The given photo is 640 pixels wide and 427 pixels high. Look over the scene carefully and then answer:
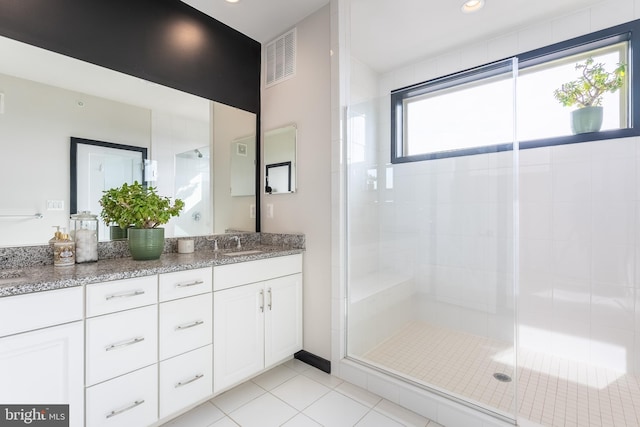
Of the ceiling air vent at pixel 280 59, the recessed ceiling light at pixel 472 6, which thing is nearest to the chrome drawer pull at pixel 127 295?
the ceiling air vent at pixel 280 59

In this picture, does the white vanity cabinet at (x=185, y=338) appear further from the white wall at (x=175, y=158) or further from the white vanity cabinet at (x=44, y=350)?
the white wall at (x=175, y=158)

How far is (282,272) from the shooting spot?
2.04 meters

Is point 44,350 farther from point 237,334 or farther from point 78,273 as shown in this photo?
point 237,334

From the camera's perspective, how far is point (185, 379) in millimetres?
1507

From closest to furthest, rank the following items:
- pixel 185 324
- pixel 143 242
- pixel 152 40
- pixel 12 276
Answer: pixel 12 276 → pixel 185 324 → pixel 143 242 → pixel 152 40

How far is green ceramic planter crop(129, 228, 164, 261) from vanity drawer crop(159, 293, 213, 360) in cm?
39

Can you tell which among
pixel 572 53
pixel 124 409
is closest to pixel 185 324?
pixel 124 409

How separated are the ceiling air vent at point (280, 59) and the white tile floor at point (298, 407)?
2.32m

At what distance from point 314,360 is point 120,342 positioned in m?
1.31

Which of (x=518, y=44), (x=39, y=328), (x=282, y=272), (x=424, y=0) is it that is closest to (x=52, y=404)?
(x=39, y=328)

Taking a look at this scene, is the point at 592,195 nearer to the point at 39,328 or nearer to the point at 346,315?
the point at 346,315

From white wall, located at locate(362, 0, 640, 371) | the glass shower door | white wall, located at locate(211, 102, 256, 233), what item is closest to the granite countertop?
white wall, located at locate(211, 102, 256, 233)

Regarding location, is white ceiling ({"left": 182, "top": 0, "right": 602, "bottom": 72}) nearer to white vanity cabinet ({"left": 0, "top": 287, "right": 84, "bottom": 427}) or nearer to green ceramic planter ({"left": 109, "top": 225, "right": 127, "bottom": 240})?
green ceramic planter ({"left": 109, "top": 225, "right": 127, "bottom": 240})

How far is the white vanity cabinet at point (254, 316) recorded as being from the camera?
5.49ft
